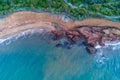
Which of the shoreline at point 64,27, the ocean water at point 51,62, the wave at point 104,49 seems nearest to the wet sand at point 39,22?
the shoreline at point 64,27

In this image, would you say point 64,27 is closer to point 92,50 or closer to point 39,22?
point 39,22

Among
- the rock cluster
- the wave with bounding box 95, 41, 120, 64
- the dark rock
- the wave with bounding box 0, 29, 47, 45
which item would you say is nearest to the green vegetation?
the rock cluster

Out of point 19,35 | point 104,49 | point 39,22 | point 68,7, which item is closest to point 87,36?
point 104,49

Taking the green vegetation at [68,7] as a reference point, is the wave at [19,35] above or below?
below

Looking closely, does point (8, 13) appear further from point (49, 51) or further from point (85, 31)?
point (85, 31)

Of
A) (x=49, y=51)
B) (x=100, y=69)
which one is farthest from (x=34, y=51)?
(x=100, y=69)

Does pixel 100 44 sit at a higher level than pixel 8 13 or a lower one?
lower

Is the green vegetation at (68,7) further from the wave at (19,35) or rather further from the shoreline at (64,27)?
the wave at (19,35)
